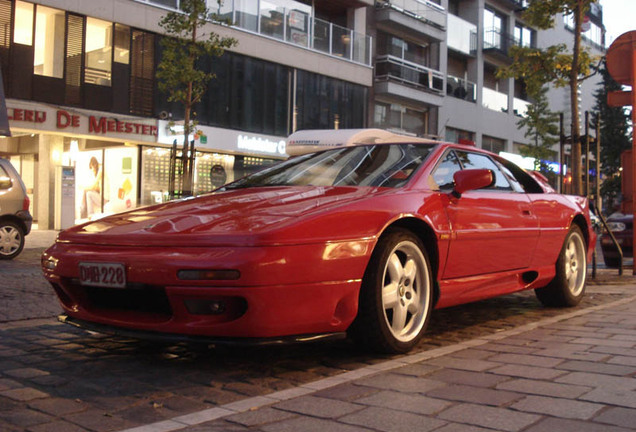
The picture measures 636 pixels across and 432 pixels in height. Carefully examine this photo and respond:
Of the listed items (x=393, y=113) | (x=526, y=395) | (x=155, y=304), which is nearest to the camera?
(x=526, y=395)

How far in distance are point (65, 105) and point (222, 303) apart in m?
16.8

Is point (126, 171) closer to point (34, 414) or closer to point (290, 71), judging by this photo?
point (290, 71)

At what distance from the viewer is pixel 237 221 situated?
345cm

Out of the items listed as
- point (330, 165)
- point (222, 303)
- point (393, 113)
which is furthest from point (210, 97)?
point (222, 303)

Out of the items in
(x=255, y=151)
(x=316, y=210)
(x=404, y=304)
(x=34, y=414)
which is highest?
(x=255, y=151)

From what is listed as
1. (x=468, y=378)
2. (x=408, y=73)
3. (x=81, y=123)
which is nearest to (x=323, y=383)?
(x=468, y=378)

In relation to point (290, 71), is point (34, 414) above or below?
below

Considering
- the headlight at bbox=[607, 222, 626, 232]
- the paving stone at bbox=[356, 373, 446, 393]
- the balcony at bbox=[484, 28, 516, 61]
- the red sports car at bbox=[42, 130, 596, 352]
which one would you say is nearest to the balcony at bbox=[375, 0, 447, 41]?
the balcony at bbox=[484, 28, 516, 61]

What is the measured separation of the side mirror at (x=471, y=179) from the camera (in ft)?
14.4

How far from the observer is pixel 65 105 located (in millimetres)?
18469

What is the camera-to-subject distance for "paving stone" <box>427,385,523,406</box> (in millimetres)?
2988

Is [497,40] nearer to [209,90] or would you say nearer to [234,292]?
[209,90]

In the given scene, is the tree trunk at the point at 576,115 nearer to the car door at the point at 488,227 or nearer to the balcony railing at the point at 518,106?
the car door at the point at 488,227

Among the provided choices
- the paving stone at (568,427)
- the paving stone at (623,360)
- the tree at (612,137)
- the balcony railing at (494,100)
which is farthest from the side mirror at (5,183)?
the tree at (612,137)
